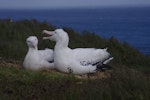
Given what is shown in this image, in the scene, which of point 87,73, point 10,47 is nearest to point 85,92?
point 87,73

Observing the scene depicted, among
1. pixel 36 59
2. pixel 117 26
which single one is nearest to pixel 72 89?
pixel 36 59

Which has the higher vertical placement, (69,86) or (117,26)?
(69,86)

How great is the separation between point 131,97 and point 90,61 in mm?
3279

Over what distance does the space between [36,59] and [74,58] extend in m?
0.71

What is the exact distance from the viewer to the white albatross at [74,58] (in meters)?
9.61

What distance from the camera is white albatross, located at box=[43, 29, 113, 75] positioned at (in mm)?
9609

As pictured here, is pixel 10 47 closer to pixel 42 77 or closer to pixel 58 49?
pixel 58 49

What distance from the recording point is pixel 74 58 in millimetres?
9711

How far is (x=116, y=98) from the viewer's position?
6699mm

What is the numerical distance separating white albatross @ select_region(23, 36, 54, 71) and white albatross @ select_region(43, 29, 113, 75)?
0.27 m

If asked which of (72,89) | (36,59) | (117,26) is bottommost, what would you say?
(117,26)

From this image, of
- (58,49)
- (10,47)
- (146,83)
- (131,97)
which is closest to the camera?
(131,97)

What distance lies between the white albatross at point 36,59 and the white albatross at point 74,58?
0.89 feet

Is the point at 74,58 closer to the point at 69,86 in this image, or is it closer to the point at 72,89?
the point at 69,86
